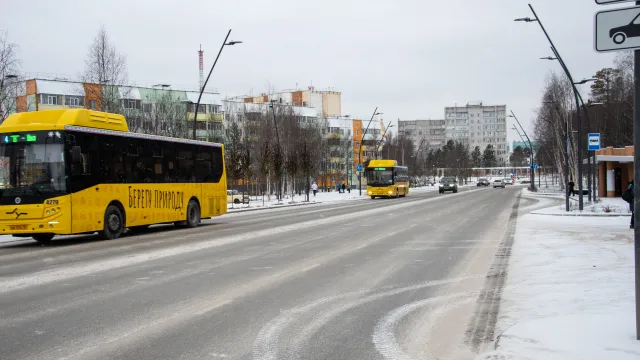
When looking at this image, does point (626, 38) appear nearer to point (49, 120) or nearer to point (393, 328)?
point (393, 328)

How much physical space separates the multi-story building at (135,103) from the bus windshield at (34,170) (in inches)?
847

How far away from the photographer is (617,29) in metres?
5.43

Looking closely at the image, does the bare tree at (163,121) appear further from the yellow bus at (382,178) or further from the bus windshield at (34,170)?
the bus windshield at (34,170)

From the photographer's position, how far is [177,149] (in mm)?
22531

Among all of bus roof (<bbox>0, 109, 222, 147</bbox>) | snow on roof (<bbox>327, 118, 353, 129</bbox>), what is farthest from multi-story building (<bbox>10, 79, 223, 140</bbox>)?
snow on roof (<bbox>327, 118, 353, 129</bbox>)

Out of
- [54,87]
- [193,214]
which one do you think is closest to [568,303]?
[193,214]

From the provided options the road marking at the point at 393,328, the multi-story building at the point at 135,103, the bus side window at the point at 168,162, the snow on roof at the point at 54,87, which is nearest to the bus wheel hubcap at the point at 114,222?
the bus side window at the point at 168,162

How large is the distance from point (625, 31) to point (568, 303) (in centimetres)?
388

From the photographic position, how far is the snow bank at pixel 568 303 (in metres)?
5.74

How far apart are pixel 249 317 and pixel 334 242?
934 centimetres

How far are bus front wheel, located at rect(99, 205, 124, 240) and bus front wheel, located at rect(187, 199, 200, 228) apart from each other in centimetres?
439

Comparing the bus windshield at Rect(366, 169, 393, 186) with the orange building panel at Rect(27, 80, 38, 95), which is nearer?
the bus windshield at Rect(366, 169, 393, 186)

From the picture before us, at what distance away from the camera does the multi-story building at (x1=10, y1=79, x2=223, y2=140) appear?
40731 millimetres

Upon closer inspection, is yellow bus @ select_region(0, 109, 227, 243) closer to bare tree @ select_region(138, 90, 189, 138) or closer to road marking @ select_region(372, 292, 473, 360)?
road marking @ select_region(372, 292, 473, 360)
